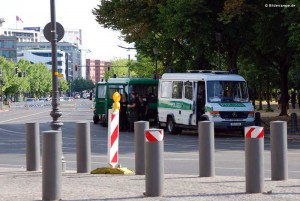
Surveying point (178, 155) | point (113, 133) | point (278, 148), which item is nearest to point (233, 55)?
point (178, 155)

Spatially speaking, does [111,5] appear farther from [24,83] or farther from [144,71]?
[24,83]

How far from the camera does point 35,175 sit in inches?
492

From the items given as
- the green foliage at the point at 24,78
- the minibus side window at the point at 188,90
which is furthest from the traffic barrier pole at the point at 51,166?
the green foliage at the point at 24,78

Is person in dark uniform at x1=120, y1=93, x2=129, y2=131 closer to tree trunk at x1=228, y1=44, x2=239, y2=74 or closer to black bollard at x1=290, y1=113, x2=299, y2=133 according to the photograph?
tree trunk at x1=228, y1=44, x2=239, y2=74

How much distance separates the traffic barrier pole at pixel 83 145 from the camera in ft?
41.7

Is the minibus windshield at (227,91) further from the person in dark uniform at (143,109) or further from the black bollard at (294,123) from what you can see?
the person in dark uniform at (143,109)

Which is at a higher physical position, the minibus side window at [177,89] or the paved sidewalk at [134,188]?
the minibus side window at [177,89]

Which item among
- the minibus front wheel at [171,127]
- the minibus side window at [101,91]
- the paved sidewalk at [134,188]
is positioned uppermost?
the minibus side window at [101,91]

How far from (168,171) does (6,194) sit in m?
4.90

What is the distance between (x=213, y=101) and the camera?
27562mm

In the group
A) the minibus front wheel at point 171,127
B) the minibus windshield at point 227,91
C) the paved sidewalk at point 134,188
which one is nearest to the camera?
the paved sidewalk at point 134,188

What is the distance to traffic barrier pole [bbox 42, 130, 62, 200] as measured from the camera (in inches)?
364

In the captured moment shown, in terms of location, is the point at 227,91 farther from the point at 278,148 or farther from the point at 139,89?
the point at 278,148

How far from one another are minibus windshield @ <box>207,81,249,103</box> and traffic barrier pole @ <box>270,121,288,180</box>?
16278mm
